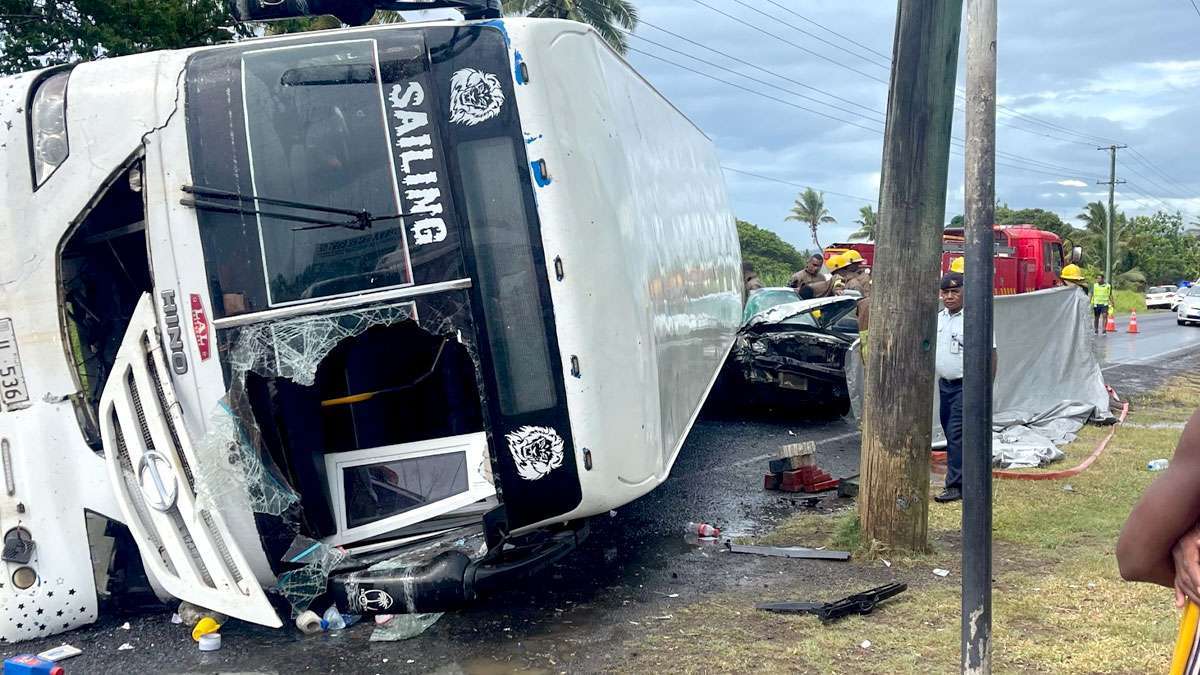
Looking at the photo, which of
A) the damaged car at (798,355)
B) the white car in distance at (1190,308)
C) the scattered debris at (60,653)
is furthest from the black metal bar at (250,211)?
the white car in distance at (1190,308)

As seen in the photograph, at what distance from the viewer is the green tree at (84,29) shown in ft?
63.0

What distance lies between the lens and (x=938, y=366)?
825 centimetres

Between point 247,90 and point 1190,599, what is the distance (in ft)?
13.3

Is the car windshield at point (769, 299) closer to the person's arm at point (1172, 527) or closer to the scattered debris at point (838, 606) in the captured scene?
the scattered debris at point (838, 606)

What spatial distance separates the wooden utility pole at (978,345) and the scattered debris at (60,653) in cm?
372

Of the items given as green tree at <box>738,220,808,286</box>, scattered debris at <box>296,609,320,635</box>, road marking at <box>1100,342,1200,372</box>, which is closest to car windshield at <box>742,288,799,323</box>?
road marking at <box>1100,342,1200,372</box>

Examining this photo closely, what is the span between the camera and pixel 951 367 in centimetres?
812

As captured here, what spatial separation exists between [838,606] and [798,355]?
20.5 feet

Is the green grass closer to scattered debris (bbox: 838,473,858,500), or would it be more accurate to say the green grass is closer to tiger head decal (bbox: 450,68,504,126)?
scattered debris (bbox: 838,473,858,500)

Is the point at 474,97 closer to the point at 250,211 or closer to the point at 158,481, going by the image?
the point at 250,211

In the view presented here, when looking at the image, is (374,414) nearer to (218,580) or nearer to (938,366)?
(218,580)

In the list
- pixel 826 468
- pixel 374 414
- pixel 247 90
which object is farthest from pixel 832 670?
pixel 826 468

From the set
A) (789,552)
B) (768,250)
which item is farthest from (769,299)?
(768,250)

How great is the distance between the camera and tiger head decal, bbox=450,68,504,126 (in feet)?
14.8
